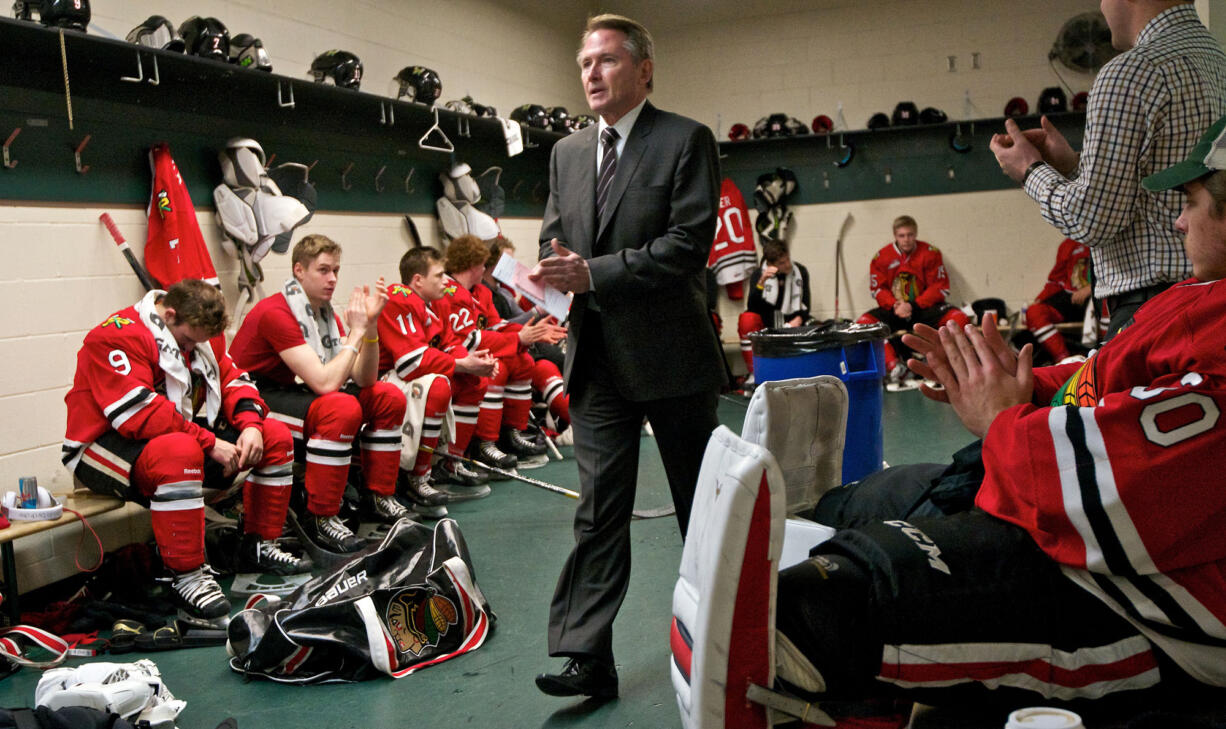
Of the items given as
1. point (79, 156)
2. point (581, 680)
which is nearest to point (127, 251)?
point (79, 156)

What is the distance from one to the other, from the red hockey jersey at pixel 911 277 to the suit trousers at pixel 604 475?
20.3 feet

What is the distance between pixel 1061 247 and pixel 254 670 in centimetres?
742

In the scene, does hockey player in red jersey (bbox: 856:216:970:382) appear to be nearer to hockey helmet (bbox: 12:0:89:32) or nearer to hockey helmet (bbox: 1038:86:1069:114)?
hockey helmet (bbox: 1038:86:1069:114)

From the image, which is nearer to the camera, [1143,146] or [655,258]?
[1143,146]

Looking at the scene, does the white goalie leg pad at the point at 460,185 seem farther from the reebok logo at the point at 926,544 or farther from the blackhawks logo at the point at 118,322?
the reebok logo at the point at 926,544

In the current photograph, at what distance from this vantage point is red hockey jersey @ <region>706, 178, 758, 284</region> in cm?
859

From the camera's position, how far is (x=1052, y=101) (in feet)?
26.2

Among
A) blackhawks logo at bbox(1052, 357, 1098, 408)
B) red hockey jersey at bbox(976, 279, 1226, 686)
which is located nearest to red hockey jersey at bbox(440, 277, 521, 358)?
blackhawks logo at bbox(1052, 357, 1098, 408)

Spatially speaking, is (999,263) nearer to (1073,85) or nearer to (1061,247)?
(1061,247)

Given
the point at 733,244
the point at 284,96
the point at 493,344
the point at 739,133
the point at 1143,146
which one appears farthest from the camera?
the point at 739,133

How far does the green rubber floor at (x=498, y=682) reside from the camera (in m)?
2.29

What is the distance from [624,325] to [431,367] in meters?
2.62

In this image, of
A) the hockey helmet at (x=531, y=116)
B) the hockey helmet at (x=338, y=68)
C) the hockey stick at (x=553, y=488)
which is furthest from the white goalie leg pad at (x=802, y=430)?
the hockey helmet at (x=531, y=116)

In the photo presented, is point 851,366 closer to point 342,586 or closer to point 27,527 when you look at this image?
point 342,586
